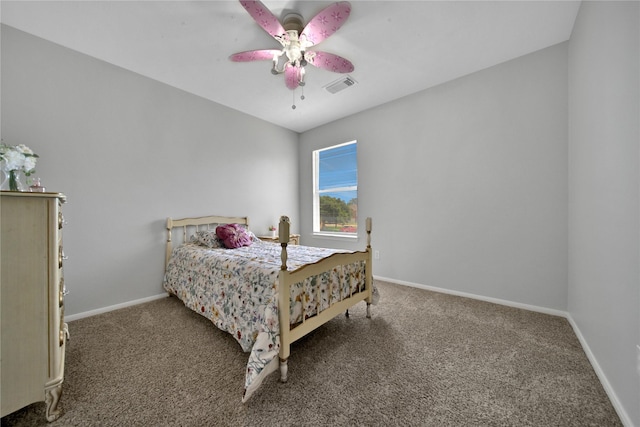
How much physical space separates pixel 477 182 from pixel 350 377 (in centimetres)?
242

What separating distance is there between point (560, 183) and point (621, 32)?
1350 mm

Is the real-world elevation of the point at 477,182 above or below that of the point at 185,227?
above

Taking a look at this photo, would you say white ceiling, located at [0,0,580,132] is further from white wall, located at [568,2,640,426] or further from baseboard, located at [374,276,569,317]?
baseboard, located at [374,276,569,317]

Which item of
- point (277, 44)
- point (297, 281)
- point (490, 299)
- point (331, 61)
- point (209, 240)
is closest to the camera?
point (297, 281)

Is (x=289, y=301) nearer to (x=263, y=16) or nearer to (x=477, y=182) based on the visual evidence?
(x=263, y=16)

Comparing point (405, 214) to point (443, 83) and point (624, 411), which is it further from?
point (624, 411)

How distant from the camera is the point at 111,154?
2451mm

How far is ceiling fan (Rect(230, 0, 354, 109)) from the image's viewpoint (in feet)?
5.16

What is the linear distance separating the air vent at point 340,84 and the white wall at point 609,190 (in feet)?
6.17

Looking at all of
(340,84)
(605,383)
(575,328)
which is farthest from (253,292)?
(575,328)

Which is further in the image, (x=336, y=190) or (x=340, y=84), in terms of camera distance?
(x=336, y=190)

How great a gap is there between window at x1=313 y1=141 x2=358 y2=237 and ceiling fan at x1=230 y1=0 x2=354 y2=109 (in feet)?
5.92

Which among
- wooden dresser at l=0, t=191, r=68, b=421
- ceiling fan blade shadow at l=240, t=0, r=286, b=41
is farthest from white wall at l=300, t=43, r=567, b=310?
wooden dresser at l=0, t=191, r=68, b=421

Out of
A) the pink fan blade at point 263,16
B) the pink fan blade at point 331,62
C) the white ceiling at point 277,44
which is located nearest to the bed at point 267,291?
the pink fan blade at point 263,16
